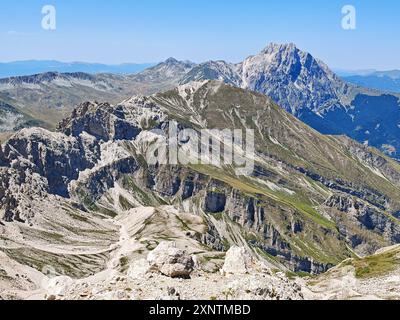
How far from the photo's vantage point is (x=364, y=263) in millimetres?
180625

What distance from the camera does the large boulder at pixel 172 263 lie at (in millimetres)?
65688

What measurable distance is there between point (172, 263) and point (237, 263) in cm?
1177

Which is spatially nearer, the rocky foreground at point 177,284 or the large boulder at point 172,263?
the rocky foreground at point 177,284

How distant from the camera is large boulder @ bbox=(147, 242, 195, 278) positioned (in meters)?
65.7

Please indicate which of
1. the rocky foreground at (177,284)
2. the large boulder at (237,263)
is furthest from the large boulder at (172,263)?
the large boulder at (237,263)

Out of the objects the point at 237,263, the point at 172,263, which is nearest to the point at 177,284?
the point at 172,263

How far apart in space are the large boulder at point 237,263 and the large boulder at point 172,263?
21.0 feet

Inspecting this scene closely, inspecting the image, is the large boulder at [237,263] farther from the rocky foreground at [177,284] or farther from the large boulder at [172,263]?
the large boulder at [172,263]

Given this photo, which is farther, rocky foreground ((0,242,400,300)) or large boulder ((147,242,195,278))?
large boulder ((147,242,195,278))

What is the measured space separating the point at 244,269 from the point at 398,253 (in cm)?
13621

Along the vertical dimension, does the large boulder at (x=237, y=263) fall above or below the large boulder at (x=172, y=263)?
below

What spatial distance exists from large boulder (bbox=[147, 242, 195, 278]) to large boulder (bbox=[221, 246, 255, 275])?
639cm

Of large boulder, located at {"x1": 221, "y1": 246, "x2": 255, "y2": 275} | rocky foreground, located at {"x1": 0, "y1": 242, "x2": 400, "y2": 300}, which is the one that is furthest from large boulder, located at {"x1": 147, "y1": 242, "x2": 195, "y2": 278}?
large boulder, located at {"x1": 221, "y1": 246, "x2": 255, "y2": 275}

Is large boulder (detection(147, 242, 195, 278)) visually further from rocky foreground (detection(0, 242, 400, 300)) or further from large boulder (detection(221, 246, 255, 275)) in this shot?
large boulder (detection(221, 246, 255, 275))
